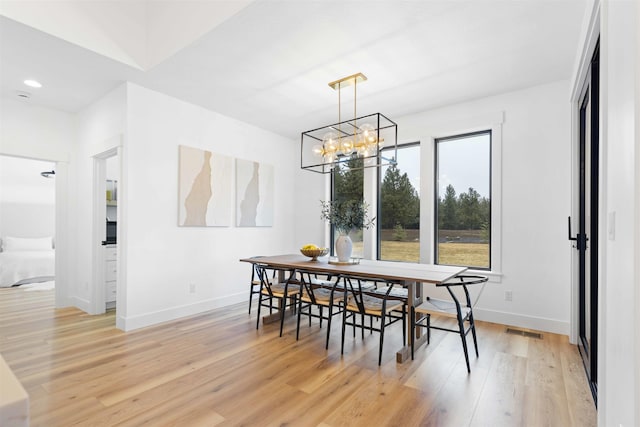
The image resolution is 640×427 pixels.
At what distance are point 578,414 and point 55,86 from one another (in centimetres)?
559

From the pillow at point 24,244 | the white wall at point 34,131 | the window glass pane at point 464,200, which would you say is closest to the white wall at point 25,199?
the pillow at point 24,244

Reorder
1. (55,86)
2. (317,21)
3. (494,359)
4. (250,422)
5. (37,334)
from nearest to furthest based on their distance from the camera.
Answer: (250,422) < (317,21) < (494,359) < (37,334) < (55,86)

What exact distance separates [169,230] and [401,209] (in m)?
3.15

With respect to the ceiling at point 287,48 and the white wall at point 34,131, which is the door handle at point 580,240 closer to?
the ceiling at point 287,48

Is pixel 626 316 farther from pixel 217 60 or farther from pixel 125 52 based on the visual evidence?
pixel 125 52

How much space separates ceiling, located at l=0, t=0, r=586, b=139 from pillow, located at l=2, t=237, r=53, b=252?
167 inches

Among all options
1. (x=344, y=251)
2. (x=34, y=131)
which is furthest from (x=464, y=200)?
(x=34, y=131)

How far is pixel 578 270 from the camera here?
3102 mm

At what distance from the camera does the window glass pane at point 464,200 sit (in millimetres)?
4109

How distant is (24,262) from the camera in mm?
5988

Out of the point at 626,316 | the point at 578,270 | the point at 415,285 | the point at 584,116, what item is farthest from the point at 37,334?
the point at 584,116

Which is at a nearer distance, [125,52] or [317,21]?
[317,21]

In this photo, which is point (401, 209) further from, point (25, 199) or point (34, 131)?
point (25, 199)

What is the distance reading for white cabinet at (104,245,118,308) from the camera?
14.3 ft
